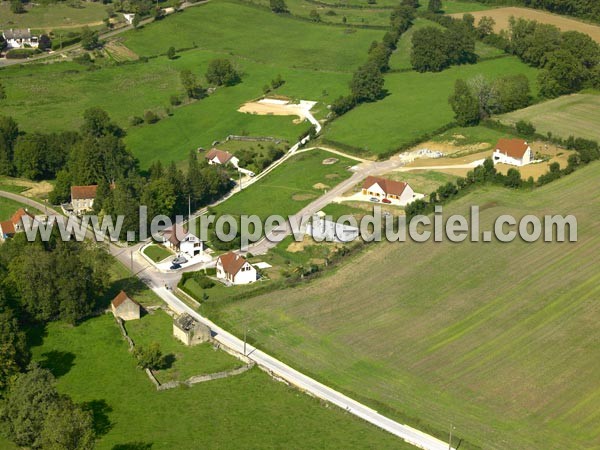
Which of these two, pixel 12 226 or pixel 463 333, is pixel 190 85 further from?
pixel 463 333

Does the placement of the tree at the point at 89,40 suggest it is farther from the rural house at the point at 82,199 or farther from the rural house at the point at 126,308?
the rural house at the point at 126,308

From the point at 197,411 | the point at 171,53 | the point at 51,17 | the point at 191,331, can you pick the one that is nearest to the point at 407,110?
the point at 171,53

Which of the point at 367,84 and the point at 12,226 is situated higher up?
the point at 367,84

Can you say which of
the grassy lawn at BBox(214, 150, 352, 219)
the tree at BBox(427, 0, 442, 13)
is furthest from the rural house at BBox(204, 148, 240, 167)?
the tree at BBox(427, 0, 442, 13)

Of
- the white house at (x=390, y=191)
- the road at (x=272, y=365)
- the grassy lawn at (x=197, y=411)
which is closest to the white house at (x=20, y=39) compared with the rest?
the road at (x=272, y=365)

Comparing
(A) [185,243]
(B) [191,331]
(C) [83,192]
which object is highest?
(B) [191,331]

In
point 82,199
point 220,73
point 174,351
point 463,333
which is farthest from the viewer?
point 220,73
